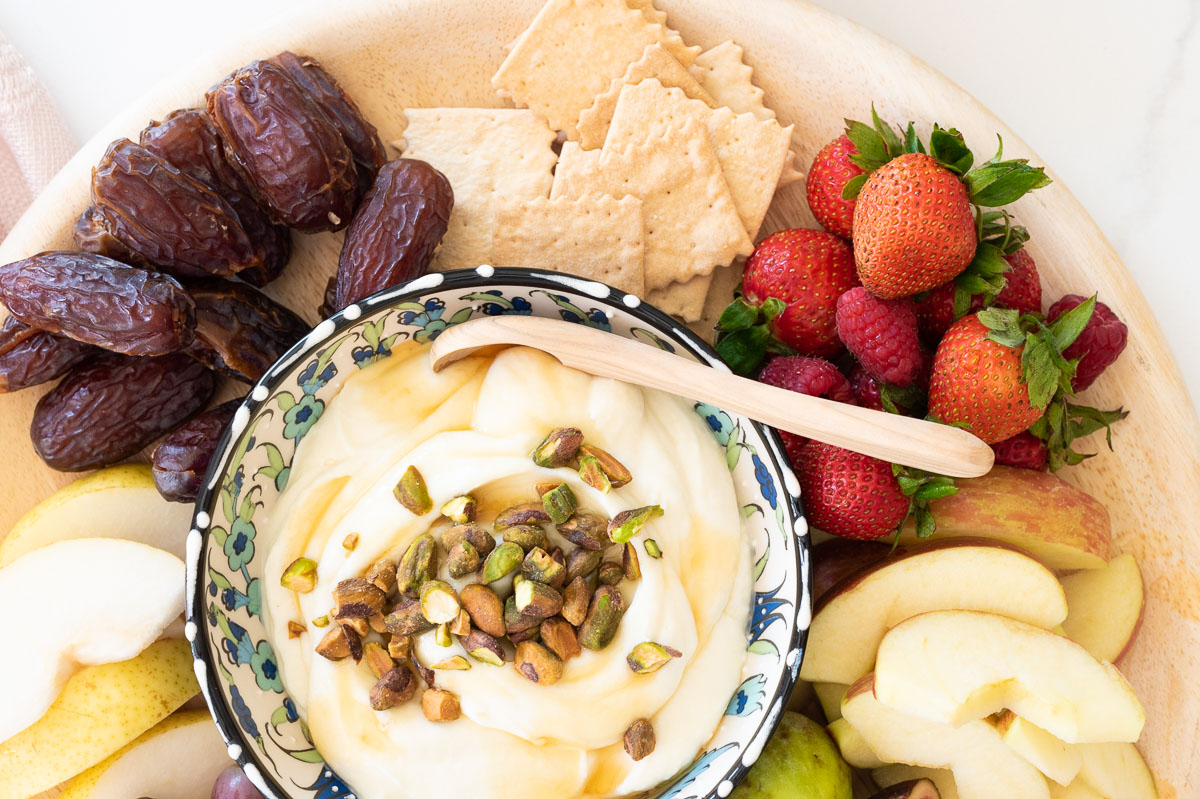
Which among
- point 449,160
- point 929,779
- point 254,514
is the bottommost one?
point 929,779

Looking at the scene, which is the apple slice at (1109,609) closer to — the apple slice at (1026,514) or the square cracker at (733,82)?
the apple slice at (1026,514)

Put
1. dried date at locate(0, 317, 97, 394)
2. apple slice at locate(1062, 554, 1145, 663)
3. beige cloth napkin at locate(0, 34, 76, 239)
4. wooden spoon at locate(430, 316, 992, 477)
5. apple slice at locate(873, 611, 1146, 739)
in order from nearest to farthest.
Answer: wooden spoon at locate(430, 316, 992, 477) < apple slice at locate(873, 611, 1146, 739) < dried date at locate(0, 317, 97, 394) < apple slice at locate(1062, 554, 1145, 663) < beige cloth napkin at locate(0, 34, 76, 239)

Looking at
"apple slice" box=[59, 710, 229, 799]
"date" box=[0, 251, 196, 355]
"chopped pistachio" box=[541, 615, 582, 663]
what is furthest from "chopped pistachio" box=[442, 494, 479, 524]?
"apple slice" box=[59, 710, 229, 799]

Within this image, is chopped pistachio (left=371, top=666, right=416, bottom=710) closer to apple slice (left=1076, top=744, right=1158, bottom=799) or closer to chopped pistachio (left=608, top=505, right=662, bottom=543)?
chopped pistachio (left=608, top=505, right=662, bottom=543)

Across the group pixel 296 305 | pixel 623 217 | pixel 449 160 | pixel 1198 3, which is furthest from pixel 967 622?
pixel 1198 3

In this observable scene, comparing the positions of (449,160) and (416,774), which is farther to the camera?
(449,160)

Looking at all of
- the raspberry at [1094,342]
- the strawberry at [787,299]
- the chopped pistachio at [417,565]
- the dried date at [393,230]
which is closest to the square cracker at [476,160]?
the dried date at [393,230]

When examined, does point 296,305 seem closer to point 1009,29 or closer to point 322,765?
point 322,765
